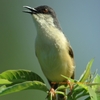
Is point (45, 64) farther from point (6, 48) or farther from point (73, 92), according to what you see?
point (6, 48)

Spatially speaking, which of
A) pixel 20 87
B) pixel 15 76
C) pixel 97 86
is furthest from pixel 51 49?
pixel 20 87

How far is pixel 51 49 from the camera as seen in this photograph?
4293 mm

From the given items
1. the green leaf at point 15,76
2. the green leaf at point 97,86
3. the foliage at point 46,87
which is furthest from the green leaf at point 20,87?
the green leaf at point 97,86

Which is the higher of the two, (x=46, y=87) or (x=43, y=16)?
(x=43, y=16)

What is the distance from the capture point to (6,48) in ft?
22.2

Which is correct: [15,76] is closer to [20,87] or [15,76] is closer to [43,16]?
[20,87]

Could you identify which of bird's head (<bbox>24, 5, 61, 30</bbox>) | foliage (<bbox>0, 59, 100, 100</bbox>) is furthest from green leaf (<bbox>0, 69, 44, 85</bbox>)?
bird's head (<bbox>24, 5, 61, 30</bbox>)

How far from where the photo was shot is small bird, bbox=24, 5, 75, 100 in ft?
14.2

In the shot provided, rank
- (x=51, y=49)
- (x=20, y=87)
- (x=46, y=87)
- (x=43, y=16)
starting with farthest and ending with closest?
(x=43, y=16)
(x=51, y=49)
(x=46, y=87)
(x=20, y=87)

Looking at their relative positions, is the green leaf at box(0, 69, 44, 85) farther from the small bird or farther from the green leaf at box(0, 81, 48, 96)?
the small bird

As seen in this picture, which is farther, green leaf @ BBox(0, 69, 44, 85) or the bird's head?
the bird's head

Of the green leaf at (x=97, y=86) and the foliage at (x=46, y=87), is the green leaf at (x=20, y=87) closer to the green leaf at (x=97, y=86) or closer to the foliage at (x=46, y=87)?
the foliage at (x=46, y=87)

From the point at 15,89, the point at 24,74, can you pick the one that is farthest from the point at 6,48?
the point at 15,89

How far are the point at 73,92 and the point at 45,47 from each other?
1727 mm
